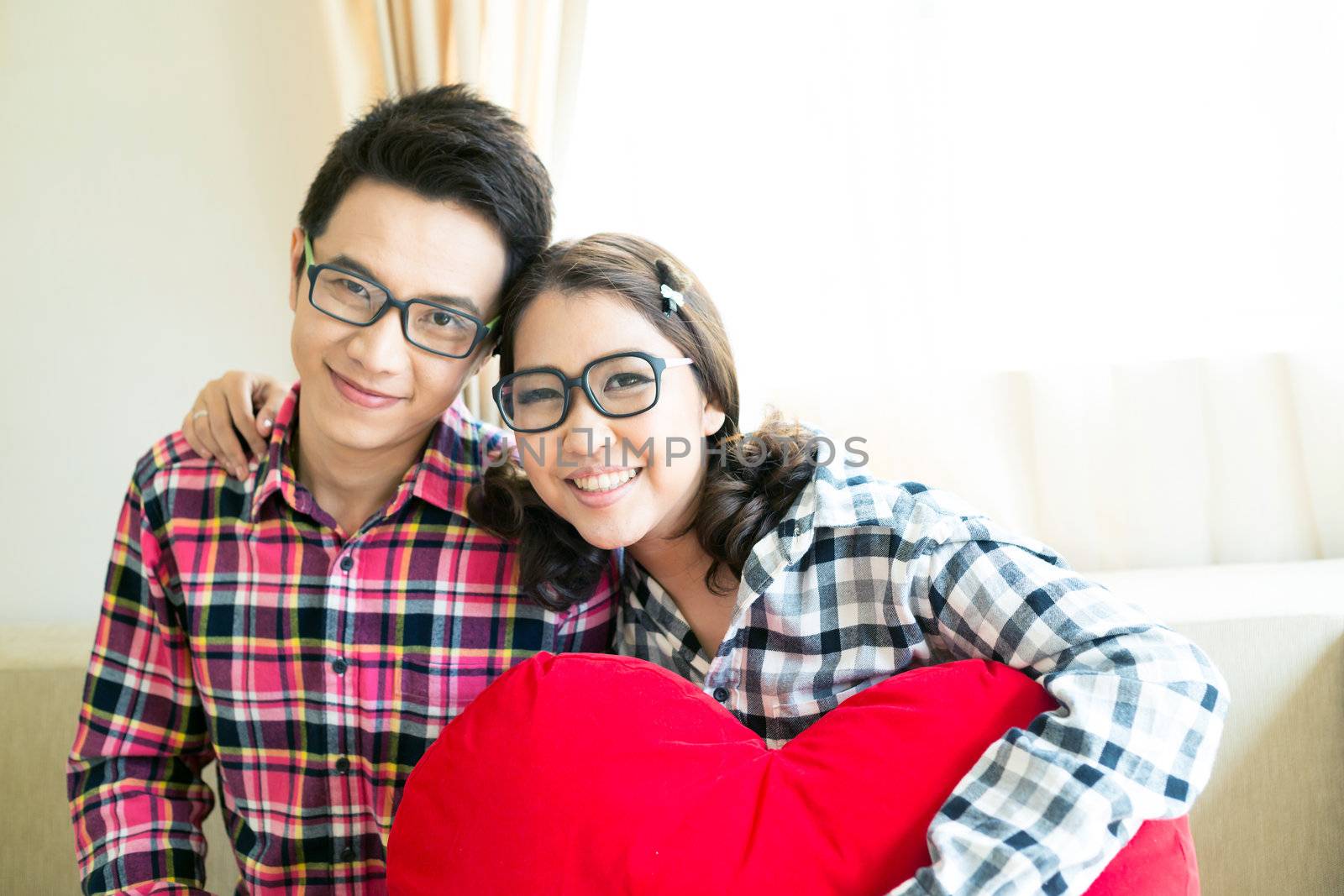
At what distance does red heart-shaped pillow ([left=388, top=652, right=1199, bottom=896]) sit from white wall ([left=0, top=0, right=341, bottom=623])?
1244 mm

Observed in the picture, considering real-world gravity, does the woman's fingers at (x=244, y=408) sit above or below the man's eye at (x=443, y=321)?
below

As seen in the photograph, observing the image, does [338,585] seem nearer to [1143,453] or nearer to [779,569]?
[779,569]

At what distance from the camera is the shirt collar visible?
52.2 inches

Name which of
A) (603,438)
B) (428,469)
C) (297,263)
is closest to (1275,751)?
(603,438)

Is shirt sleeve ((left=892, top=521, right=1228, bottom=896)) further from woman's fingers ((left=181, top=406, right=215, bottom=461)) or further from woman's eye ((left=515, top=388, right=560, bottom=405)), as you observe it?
woman's fingers ((left=181, top=406, right=215, bottom=461))

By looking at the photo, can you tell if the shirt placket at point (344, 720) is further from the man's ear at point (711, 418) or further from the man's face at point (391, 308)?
the man's ear at point (711, 418)

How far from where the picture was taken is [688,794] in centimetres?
91

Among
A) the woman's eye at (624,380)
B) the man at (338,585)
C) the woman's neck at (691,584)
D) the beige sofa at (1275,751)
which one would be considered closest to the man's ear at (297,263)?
the man at (338,585)

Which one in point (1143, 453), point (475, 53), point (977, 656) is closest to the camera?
point (977, 656)

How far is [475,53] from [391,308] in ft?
2.32

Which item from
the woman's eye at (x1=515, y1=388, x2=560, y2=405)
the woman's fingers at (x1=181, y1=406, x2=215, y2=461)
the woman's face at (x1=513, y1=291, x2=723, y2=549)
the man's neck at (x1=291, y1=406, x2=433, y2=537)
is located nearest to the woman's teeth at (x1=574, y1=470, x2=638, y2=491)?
the woman's face at (x1=513, y1=291, x2=723, y2=549)

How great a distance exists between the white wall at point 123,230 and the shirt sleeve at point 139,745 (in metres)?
0.65

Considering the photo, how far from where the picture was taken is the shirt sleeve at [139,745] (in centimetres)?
128

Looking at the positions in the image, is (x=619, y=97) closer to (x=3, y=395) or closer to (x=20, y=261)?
(x=20, y=261)
